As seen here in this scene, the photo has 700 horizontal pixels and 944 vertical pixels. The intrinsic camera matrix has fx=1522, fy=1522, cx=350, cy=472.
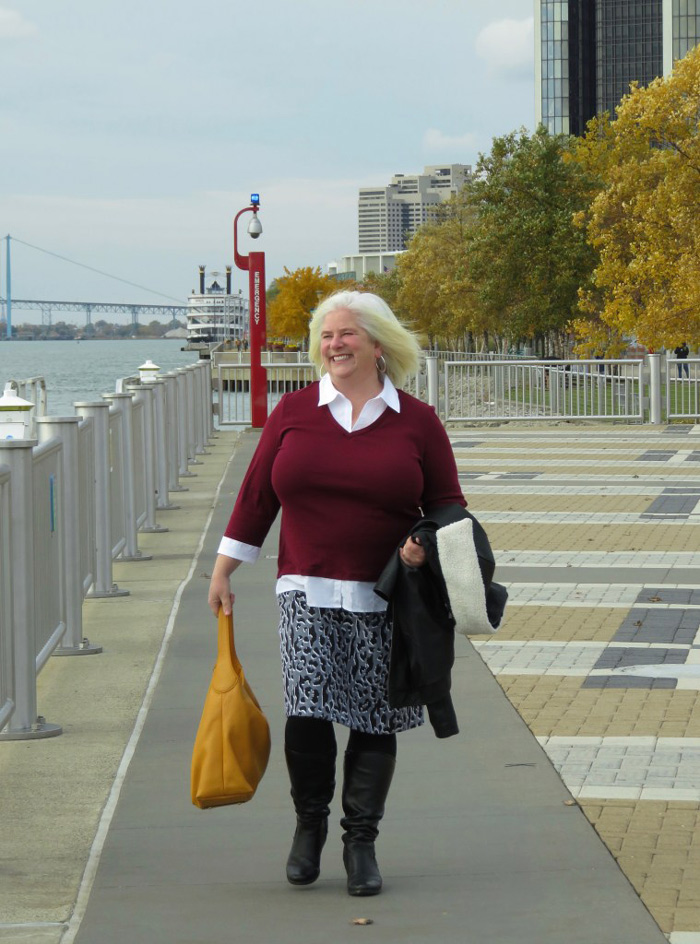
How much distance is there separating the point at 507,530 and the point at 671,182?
23.8m

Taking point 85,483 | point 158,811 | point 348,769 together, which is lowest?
point 158,811

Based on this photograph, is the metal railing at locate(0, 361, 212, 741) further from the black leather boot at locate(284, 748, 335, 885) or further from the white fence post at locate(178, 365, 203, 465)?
the white fence post at locate(178, 365, 203, 465)

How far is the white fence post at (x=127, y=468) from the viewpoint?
10.4 metres

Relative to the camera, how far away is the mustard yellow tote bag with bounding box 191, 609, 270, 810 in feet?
13.5

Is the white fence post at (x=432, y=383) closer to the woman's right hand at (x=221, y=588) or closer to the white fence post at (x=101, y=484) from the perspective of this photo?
the white fence post at (x=101, y=484)

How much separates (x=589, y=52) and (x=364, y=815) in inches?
5321

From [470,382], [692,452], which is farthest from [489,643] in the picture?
[470,382]

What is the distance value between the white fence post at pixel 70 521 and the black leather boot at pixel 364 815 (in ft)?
11.0

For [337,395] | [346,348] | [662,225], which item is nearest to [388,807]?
[337,395]

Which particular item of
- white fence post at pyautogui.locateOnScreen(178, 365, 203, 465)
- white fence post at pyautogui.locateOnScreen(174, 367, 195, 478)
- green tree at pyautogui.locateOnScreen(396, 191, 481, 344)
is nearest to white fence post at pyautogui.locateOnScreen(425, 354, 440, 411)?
white fence post at pyautogui.locateOnScreen(178, 365, 203, 465)

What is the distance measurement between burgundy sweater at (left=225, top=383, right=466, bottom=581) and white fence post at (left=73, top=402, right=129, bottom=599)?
4882 millimetres

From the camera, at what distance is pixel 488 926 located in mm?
3889

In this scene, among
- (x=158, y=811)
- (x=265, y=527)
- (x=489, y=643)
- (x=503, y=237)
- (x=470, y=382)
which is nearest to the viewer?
(x=265, y=527)

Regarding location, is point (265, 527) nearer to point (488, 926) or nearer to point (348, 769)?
point (348, 769)
